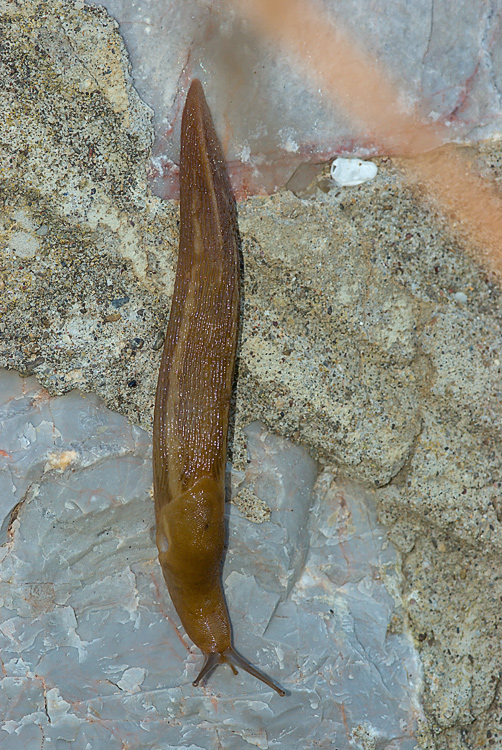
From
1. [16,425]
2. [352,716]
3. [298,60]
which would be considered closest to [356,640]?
[352,716]

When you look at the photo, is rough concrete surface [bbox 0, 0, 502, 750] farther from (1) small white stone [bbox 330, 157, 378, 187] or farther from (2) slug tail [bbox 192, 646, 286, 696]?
(2) slug tail [bbox 192, 646, 286, 696]

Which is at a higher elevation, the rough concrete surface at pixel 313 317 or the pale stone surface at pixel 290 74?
the pale stone surface at pixel 290 74

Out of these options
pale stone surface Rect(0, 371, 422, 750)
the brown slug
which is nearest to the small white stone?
the brown slug

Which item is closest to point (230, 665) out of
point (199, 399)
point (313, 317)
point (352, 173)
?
point (199, 399)

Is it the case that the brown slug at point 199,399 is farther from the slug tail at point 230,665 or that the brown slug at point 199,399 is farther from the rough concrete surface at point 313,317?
the rough concrete surface at point 313,317

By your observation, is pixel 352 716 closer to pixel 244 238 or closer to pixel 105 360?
pixel 105 360

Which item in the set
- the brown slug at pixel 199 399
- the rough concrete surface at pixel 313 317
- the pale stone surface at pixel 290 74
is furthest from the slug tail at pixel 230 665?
the pale stone surface at pixel 290 74

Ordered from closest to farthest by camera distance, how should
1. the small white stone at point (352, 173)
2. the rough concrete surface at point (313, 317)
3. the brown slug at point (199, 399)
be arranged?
the brown slug at point (199, 399) < the rough concrete surface at point (313, 317) < the small white stone at point (352, 173)
